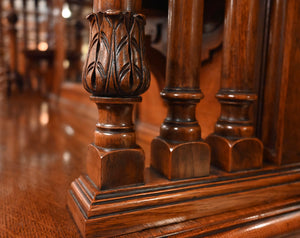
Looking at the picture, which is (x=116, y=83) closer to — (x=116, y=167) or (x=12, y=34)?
(x=116, y=167)

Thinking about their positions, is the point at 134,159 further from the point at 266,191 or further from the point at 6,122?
the point at 6,122

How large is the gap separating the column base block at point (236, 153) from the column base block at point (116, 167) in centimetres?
20

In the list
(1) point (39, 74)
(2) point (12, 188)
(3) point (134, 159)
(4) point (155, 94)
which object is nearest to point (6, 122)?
(4) point (155, 94)

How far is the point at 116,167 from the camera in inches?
17.8

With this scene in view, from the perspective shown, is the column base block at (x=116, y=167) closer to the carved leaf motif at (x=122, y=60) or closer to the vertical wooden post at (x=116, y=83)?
the vertical wooden post at (x=116, y=83)

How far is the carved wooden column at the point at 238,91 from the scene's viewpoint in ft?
1.86

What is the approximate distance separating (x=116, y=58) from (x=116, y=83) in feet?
0.13

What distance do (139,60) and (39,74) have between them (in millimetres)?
4685

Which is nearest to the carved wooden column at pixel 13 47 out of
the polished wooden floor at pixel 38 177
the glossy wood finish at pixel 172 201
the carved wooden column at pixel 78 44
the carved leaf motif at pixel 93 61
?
the carved wooden column at pixel 78 44

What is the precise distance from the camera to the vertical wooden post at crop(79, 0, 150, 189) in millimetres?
428

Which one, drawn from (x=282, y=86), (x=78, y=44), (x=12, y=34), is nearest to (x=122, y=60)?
(x=282, y=86)

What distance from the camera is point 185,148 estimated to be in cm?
51

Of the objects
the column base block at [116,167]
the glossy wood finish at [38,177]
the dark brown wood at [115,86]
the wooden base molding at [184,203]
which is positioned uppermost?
the dark brown wood at [115,86]

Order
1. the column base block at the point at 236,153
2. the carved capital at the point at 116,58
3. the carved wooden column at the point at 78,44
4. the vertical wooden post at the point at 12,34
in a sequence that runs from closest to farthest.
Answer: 1. the carved capital at the point at 116,58
2. the column base block at the point at 236,153
3. the carved wooden column at the point at 78,44
4. the vertical wooden post at the point at 12,34
